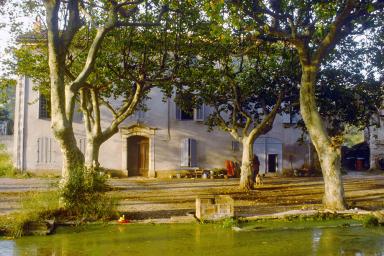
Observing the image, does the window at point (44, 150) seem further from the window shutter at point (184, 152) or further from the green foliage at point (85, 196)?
the green foliage at point (85, 196)

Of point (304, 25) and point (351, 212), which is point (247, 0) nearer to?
point (304, 25)

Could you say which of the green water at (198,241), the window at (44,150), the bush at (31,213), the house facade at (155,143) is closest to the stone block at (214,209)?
the green water at (198,241)

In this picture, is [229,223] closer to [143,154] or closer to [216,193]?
[216,193]

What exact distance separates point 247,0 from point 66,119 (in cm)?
584

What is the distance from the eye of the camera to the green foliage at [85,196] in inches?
401

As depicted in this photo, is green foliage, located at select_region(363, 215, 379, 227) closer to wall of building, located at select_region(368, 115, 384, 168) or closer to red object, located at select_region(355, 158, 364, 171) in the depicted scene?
wall of building, located at select_region(368, 115, 384, 168)

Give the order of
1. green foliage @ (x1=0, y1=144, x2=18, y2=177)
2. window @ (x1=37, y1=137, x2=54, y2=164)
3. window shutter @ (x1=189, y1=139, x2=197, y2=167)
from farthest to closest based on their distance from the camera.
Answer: window shutter @ (x1=189, y1=139, x2=197, y2=167) → window @ (x1=37, y1=137, x2=54, y2=164) → green foliage @ (x1=0, y1=144, x2=18, y2=177)

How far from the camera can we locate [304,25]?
13.1m

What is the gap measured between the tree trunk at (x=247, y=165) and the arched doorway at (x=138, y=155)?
332 inches

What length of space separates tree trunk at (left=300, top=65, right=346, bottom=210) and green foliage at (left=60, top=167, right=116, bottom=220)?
5942 mm

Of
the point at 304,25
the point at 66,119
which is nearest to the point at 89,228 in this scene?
the point at 66,119

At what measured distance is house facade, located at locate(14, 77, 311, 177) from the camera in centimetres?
2391

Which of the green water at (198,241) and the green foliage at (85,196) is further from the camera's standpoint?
the green foliage at (85,196)

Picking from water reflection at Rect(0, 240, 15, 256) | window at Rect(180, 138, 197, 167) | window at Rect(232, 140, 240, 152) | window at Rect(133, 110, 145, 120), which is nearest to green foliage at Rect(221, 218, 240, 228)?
water reflection at Rect(0, 240, 15, 256)
